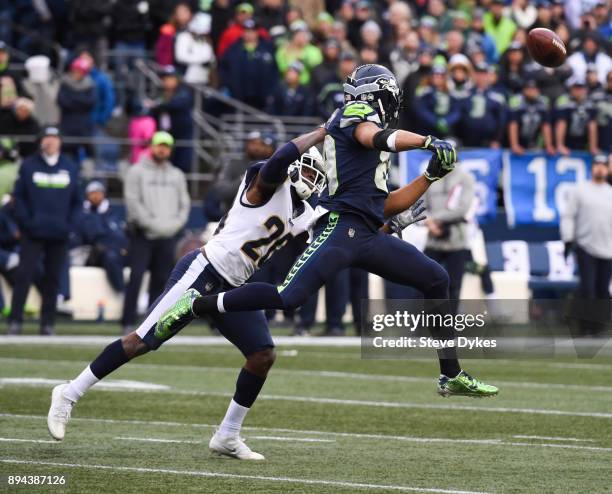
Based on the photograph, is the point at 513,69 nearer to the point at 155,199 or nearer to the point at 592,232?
the point at 592,232

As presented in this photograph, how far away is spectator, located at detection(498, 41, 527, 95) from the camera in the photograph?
61.9 feet

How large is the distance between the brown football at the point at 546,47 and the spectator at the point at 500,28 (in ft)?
38.9

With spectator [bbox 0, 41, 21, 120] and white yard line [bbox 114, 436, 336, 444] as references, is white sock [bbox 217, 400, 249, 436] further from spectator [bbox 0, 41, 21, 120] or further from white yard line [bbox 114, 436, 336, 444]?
spectator [bbox 0, 41, 21, 120]

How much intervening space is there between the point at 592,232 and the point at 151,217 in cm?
453

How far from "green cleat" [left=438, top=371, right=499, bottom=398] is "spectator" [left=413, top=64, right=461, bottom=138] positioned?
31.6 feet

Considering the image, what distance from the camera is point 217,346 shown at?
14.2 metres

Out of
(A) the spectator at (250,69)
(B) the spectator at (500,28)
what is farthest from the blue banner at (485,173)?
(B) the spectator at (500,28)

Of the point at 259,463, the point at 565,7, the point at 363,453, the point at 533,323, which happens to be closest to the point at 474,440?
the point at 363,453

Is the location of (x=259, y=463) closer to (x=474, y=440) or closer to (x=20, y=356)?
(x=474, y=440)

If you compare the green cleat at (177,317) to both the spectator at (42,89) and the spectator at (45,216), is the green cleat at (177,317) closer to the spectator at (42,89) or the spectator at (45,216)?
the spectator at (45,216)

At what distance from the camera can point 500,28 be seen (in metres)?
20.1

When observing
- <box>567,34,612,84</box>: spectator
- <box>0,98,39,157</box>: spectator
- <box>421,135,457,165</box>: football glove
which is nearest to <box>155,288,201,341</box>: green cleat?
<box>421,135,457,165</box>: football glove

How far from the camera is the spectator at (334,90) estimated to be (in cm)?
1717

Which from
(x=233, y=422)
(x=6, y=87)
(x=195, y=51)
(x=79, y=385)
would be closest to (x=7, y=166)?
(x=6, y=87)
